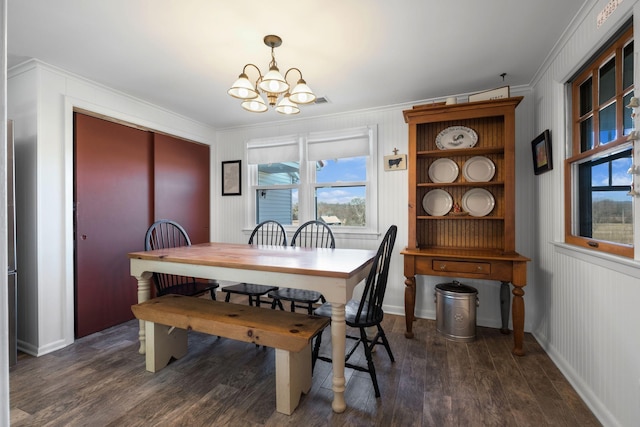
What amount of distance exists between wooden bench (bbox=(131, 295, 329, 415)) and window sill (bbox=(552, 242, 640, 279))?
1.53 m

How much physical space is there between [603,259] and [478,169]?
1.48 meters

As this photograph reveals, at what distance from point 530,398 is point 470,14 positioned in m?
2.36

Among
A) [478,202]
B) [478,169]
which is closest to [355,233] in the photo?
[478,202]

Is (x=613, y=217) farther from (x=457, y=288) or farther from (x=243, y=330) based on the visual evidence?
(x=243, y=330)

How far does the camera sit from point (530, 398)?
1.75 m

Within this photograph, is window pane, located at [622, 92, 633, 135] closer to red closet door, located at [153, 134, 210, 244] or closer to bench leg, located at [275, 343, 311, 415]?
bench leg, located at [275, 343, 311, 415]

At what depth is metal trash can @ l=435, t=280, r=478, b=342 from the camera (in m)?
2.52

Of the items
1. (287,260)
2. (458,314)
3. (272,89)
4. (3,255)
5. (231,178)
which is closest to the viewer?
(3,255)

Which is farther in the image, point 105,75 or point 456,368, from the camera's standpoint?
Result: point 105,75

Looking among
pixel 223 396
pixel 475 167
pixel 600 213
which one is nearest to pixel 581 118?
pixel 600 213

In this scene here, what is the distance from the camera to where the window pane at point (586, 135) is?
73.3 inches

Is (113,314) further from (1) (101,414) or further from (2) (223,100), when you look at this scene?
(2) (223,100)

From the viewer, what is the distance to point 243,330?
5.72 ft

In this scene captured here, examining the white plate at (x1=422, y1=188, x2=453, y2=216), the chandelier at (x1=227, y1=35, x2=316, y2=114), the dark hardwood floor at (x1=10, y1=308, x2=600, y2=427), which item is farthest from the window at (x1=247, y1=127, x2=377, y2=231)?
the dark hardwood floor at (x1=10, y1=308, x2=600, y2=427)
